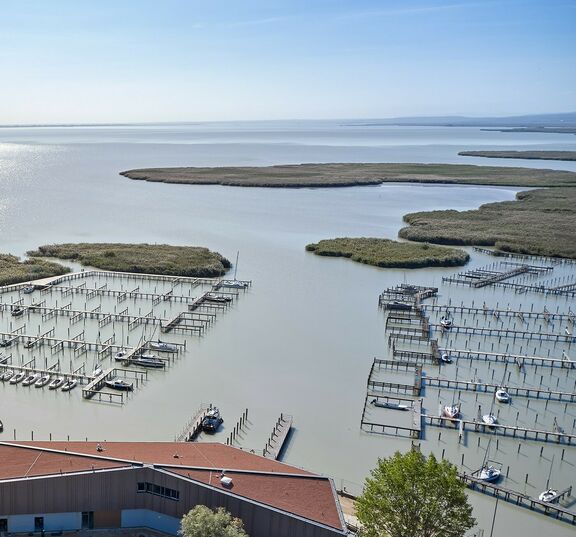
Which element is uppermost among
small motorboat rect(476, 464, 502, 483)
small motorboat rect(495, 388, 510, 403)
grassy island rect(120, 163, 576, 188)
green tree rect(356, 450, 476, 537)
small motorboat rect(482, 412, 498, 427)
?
grassy island rect(120, 163, 576, 188)

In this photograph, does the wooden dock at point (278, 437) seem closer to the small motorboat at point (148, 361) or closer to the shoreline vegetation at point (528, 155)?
the small motorboat at point (148, 361)

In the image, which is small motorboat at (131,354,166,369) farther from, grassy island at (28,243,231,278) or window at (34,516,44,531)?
grassy island at (28,243,231,278)

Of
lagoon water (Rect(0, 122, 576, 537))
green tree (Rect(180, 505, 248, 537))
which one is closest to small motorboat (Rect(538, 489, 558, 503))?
lagoon water (Rect(0, 122, 576, 537))

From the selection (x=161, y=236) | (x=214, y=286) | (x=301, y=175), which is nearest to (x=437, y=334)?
(x=214, y=286)

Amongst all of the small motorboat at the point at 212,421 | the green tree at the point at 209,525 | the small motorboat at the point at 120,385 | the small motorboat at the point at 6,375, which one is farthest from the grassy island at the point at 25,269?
the green tree at the point at 209,525

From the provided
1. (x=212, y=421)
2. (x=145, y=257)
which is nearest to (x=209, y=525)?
(x=212, y=421)

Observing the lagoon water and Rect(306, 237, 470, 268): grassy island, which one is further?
Rect(306, 237, 470, 268): grassy island

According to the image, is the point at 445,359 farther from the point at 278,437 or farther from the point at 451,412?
the point at 278,437

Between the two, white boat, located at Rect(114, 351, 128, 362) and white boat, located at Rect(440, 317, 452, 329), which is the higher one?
white boat, located at Rect(440, 317, 452, 329)
